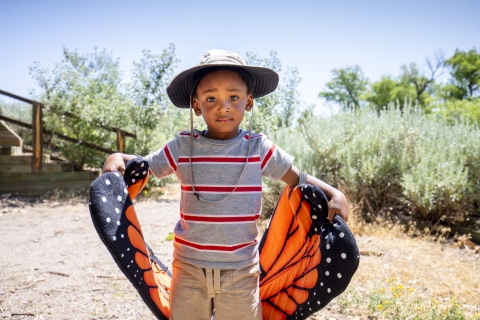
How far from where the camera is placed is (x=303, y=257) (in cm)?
189

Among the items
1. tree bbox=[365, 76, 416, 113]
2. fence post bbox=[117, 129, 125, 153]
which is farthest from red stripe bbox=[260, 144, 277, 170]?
tree bbox=[365, 76, 416, 113]

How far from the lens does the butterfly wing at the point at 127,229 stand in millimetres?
1573

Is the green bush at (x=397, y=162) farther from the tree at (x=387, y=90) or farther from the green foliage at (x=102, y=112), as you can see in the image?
the tree at (x=387, y=90)

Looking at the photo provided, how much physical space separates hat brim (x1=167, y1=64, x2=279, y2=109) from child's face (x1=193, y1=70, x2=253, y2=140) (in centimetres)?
5

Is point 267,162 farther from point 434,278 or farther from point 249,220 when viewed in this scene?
point 434,278

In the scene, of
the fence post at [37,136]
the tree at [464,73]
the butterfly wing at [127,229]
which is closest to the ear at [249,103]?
the butterfly wing at [127,229]

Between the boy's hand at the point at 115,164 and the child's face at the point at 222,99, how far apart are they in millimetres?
438

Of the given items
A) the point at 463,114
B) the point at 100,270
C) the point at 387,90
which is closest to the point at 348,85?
the point at 387,90

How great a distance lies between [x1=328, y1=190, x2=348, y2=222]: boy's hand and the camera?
166 centimetres

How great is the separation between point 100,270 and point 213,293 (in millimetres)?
2213

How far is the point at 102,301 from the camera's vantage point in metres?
2.84

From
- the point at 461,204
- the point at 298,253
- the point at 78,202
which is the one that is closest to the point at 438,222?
the point at 461,204

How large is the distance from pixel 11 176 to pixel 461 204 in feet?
27.3

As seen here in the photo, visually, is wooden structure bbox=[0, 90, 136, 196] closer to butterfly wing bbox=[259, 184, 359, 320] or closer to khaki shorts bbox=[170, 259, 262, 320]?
butterfly wing bbox=[259, 184, 359, 320]
